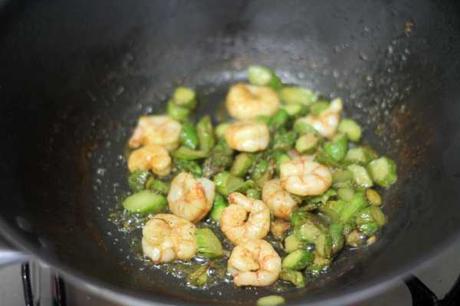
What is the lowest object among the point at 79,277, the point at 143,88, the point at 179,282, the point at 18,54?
the point at 179,282

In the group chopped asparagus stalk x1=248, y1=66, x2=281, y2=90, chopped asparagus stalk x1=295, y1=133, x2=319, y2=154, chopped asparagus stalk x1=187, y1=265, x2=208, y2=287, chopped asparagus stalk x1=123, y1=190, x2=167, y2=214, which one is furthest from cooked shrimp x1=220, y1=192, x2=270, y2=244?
chopped asparagus stalk x1=248, y1=66, x2=281, y2=90

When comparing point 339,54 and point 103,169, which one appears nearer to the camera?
point 103,169

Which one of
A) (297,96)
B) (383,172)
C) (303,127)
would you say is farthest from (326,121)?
(383,172)

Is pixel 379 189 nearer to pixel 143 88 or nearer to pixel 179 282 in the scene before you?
pixel 179 282

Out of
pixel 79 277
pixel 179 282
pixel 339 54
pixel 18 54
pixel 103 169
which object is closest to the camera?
pixel 79 277

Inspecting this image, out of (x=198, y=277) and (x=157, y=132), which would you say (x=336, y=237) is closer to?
(x=198, y=277)

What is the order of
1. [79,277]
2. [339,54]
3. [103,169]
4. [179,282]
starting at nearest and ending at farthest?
[79,277] → [179,282] → [103,169] → [339,54]

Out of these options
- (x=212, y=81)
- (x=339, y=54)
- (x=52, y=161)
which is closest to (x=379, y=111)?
(x=339, y=54)

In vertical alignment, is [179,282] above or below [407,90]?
below
